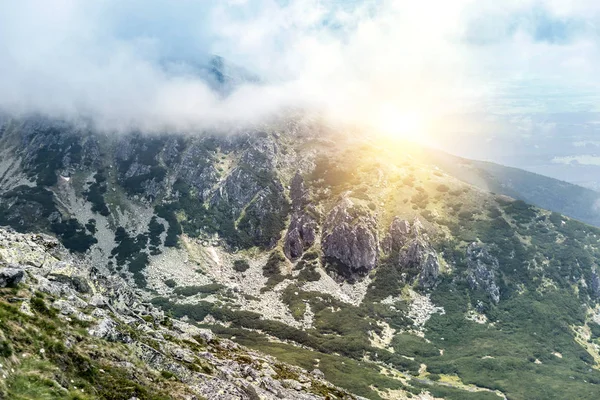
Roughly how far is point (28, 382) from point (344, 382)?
13039 cm

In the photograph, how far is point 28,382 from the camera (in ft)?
91.4

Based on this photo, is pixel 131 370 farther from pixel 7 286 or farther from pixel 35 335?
pixel 7 286

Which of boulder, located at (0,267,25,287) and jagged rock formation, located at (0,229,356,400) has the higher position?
boulder, located at (0,267,25,287)

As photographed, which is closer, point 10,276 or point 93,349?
point 93,349

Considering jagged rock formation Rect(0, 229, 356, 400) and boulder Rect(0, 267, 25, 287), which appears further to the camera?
boulder Rect(0, 267, 25, 287)

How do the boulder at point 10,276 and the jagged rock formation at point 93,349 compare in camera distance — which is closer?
the jagged rock formation at point 93,349

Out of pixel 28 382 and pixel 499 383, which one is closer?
pixel 28 382

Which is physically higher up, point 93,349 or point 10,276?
point 10,276

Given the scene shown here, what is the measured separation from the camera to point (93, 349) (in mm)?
38656

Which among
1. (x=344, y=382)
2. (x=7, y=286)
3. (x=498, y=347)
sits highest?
(x=498, y=347)

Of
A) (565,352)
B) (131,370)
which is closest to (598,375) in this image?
(565,352)

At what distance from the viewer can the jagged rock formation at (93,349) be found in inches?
1241

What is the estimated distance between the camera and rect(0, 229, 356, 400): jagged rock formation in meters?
31.5

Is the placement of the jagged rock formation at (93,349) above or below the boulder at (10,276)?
below
